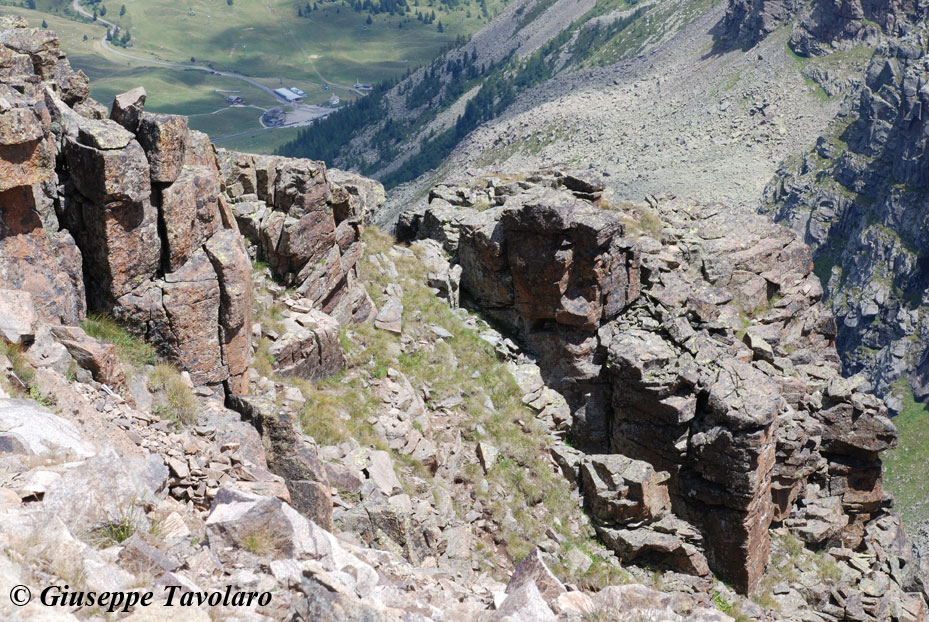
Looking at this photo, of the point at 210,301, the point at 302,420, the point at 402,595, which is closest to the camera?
the point at 402,595

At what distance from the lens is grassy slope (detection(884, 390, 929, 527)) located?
119 metres

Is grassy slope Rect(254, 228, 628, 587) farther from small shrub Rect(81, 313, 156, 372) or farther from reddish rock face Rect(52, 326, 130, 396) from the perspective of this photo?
reddish rock face Rect(52, 326, 130, 396)

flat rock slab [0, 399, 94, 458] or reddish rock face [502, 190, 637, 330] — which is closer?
flat rock slab [0, 399, 94, 458]

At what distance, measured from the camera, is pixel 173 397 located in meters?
22.4

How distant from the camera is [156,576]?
40.3 ft

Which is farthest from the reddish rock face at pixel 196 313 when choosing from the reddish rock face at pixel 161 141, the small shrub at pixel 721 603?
the small shrub at pixel 721 603

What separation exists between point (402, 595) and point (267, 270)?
2175 centimetres

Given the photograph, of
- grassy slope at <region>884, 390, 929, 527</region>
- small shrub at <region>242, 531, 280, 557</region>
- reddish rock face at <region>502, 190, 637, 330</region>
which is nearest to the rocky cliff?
small shrub at <region>242, 531, 280, 557</region>

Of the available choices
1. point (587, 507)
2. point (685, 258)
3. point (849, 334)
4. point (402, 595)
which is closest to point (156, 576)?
point (402, 595)

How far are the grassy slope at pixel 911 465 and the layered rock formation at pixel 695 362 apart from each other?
8731 cm

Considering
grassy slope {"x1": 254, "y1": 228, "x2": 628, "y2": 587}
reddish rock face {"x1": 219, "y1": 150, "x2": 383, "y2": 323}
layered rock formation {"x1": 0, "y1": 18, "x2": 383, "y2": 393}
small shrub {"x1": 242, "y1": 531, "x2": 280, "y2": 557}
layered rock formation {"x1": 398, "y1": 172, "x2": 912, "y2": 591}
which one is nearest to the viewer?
small shrub {"x1": 242, "y1": 531, "x2": 280, "y2": 557}

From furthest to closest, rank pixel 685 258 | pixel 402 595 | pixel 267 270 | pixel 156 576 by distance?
pixel 685 258, pixel 267 270, pixel 402 595, pixel 156 576

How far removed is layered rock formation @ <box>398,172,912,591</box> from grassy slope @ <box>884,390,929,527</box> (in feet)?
286

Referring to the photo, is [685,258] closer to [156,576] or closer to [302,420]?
[302,420]
